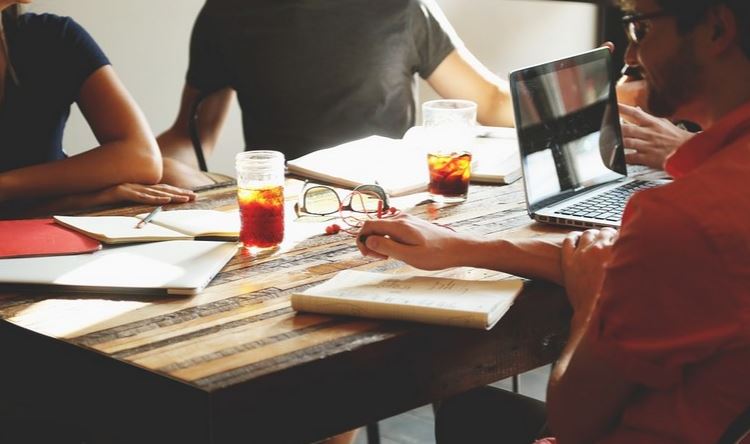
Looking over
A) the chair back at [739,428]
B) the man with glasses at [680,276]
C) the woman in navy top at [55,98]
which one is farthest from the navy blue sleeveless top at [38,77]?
the chair back at [739,428]

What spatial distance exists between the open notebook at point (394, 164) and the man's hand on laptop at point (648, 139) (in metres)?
0.24

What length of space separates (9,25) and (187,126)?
654 millimetres

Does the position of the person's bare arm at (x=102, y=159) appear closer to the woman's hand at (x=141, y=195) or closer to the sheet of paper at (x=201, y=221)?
the woman's hand at (x=141, y=195)

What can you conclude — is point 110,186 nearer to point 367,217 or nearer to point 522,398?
point 367,217

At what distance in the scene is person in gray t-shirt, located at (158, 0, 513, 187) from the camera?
259cm

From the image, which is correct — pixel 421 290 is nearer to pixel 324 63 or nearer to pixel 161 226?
pixel 161 226

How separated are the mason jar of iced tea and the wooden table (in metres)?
0.12

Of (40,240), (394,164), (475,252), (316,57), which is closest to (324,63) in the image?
(316,57)

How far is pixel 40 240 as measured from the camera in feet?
4.91

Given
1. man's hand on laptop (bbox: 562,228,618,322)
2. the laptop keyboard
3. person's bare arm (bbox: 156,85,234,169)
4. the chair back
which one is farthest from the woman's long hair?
the chair back

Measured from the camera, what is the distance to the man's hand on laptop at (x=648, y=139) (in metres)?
1.99

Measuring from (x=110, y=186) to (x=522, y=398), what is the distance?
988mm

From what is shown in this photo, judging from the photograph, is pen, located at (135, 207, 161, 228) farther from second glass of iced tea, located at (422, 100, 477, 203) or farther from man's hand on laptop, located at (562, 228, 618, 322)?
man's hand on laptop, located at (562, 228, 618, 322)

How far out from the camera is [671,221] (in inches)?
34.6
